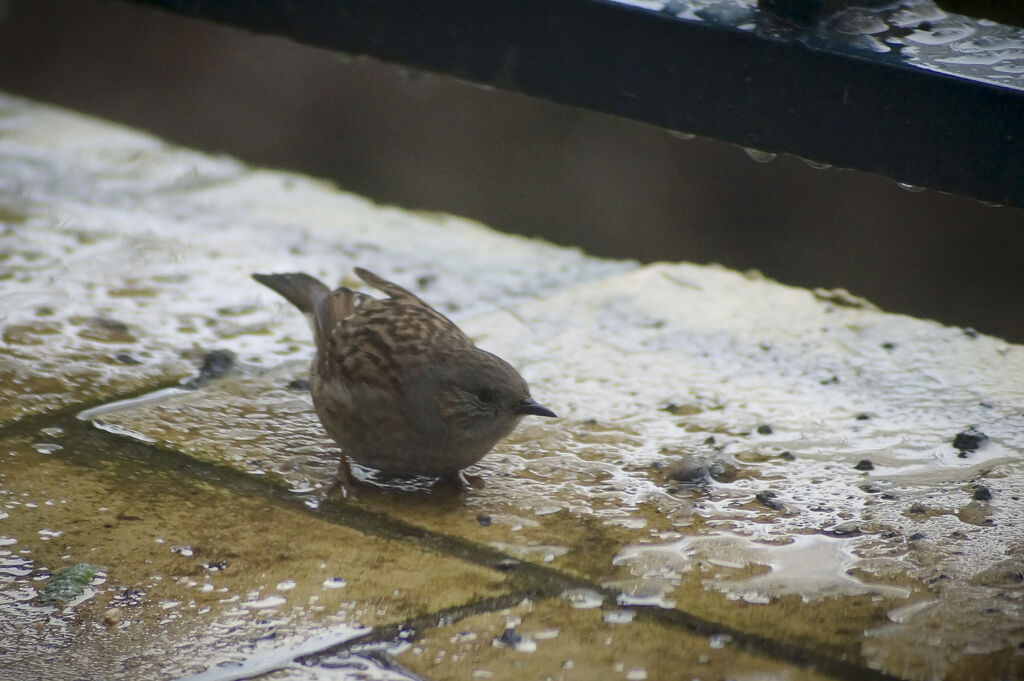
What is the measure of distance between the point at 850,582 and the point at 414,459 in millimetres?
1262

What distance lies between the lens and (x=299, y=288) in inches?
177

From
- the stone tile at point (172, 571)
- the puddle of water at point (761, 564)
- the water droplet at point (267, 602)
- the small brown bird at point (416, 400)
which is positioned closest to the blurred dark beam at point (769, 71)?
the small brown bird at point (416, 400)

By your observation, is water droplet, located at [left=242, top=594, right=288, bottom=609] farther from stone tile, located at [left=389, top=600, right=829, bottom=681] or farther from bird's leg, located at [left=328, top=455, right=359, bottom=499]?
bird's leg, located at [left=328, top=455, right=359, bottom=499]

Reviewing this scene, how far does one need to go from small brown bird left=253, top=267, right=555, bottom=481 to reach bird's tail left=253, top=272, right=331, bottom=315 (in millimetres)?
596

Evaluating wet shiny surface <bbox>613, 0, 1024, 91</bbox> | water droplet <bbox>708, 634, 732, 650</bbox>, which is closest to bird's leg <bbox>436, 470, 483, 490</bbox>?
water droplet <bbox>708, 634, 732, 650</bbox>

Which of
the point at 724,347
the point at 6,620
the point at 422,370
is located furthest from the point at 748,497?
the point at 6,620

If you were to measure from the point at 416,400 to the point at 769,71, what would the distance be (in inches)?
52.9

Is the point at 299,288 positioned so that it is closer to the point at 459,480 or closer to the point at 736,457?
the point at 459,480

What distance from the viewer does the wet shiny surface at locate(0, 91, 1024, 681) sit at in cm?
288

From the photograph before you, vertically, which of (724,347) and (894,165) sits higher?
(894,165)

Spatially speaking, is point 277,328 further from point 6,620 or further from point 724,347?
point 6,620

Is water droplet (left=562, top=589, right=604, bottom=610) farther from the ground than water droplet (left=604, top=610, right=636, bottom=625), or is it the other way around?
water droplet (left=604, top=610, right=636, bottom=625)

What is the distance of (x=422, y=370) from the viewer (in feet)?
12.1

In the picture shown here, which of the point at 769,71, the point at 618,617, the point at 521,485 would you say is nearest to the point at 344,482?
the point at 521,485
